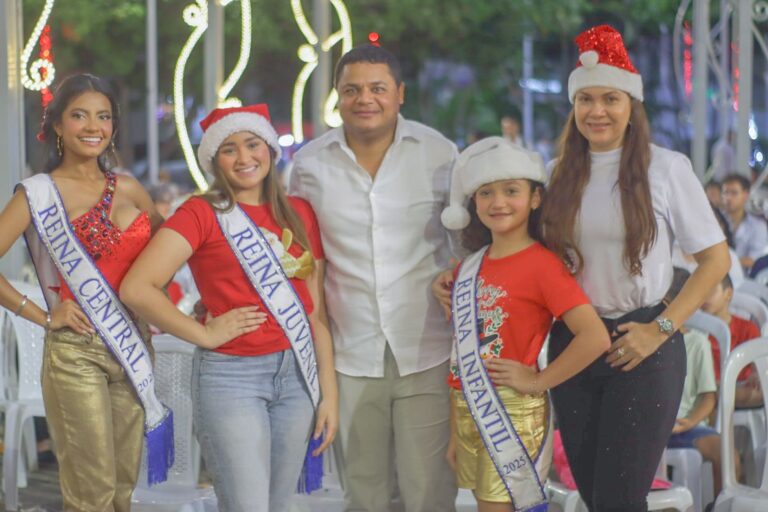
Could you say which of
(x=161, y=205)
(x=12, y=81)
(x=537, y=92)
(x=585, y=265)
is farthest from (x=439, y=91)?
(x=585, y=265)

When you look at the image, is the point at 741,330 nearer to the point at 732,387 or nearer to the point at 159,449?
the point at 732,387

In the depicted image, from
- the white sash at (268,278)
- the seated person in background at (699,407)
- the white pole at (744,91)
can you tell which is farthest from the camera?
the white pole at (744,91)

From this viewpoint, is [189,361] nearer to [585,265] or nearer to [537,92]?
[585,265]

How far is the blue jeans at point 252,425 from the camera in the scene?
3.08 meters

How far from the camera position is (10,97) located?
16.0 feet

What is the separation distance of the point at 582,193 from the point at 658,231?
0.71 ft

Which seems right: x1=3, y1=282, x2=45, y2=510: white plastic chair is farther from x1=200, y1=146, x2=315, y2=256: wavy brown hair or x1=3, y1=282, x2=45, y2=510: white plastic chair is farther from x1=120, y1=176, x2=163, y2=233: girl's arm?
x1=200, y1=146, x2=315, y2=256: wavy brown hair

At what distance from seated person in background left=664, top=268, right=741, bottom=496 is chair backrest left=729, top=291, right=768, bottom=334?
0.67 m

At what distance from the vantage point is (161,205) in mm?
8227

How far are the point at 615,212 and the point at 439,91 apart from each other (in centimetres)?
2388

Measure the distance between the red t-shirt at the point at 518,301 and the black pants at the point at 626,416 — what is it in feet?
0.28

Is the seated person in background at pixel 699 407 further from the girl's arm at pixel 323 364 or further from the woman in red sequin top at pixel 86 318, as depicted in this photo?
the woman in red sequin top at pixel 86 318

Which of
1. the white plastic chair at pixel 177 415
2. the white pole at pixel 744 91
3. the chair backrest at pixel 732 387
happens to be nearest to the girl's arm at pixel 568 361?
the chair backrest at pixel 732 387

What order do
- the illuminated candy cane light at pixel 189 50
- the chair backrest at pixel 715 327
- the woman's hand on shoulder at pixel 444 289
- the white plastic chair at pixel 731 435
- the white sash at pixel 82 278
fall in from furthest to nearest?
the illuminated candy cane light at pixel 189 50 < the chair backrest at pixel 715 327 < the white plastic chair at pixel 731 435 < the woman's hand on shoulder at pixel 444 289 < the white sash at pixel 82 278
